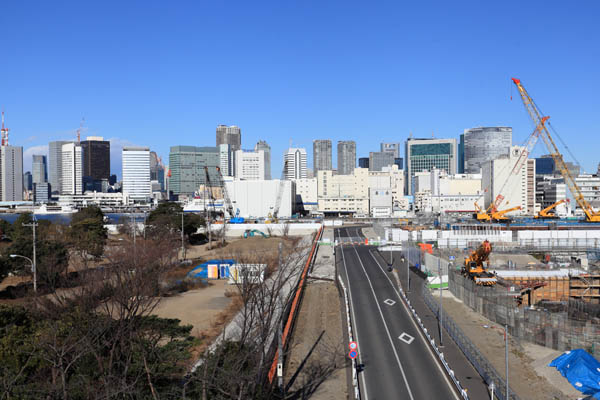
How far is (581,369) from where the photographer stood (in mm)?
17469

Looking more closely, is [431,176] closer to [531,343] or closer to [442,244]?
[442,244]

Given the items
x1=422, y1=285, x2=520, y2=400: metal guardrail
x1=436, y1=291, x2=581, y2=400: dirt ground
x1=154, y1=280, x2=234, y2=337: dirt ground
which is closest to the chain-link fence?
x1=436, y1=291, x2=581, y2=400: dirt ground

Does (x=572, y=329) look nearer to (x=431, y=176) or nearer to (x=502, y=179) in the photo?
(x=502, y=179)

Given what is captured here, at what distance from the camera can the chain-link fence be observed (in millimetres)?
20031

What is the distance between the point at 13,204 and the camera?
7697 inches

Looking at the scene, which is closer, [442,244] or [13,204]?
[442,244]

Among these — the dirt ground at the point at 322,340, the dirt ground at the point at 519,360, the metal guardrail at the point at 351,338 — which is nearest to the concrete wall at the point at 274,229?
the metal guardrail at the point at 351,338

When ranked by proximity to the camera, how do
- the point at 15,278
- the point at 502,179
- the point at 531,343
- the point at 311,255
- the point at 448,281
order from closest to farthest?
the point at 531,343, the point at 448,281, the point at 15,278, the point at 311,255, the point at 502,179

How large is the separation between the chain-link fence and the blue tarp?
129cm

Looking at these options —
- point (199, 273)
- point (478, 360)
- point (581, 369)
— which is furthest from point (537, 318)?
point (199, 273)

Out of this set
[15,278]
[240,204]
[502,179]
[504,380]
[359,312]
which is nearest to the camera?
[504,380]

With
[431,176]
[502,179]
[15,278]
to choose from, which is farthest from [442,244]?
[431,176]

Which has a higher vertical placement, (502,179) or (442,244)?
(502,179)

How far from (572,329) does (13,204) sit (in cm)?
21408
